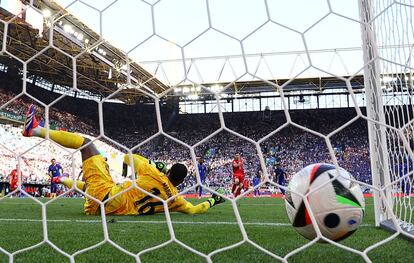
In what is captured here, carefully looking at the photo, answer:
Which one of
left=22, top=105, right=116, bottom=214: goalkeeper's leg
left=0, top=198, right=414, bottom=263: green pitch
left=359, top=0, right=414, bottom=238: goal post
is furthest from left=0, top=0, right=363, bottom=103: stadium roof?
left=0, top=198, right=414, bottom=263: green pitch

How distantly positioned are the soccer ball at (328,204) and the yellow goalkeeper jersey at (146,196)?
2.49 metres

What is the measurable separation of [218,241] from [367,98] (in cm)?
126

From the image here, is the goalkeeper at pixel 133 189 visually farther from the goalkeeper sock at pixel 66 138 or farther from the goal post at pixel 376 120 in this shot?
the goal post at pixel 376 120

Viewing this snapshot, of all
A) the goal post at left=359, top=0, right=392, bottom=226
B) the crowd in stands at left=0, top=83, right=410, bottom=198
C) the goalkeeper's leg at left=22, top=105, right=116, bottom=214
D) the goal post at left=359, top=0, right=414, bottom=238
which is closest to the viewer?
the goal post at left=359, top=0, right=414, bottom=238

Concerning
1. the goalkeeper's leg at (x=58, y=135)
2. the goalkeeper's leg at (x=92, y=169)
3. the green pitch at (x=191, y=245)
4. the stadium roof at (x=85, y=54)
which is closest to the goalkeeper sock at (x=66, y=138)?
the goalkeeper's leg at (x=58, y=135)

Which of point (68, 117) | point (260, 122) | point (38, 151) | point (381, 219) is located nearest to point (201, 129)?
point (260, 122)

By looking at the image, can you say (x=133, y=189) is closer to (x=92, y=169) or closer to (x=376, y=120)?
(x=92, y=169)

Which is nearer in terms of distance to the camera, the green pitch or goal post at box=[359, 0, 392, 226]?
the green pitch

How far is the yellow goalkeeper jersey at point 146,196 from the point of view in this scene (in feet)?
13.6

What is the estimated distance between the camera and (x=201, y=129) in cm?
2119

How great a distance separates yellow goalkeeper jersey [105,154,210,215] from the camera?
414 cm

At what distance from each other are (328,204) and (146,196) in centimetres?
302

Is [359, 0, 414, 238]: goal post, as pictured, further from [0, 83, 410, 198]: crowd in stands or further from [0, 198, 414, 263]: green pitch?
[0, 83, 410, 198]: crowd in stands

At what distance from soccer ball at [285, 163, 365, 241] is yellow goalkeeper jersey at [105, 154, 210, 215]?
8.16 ft
